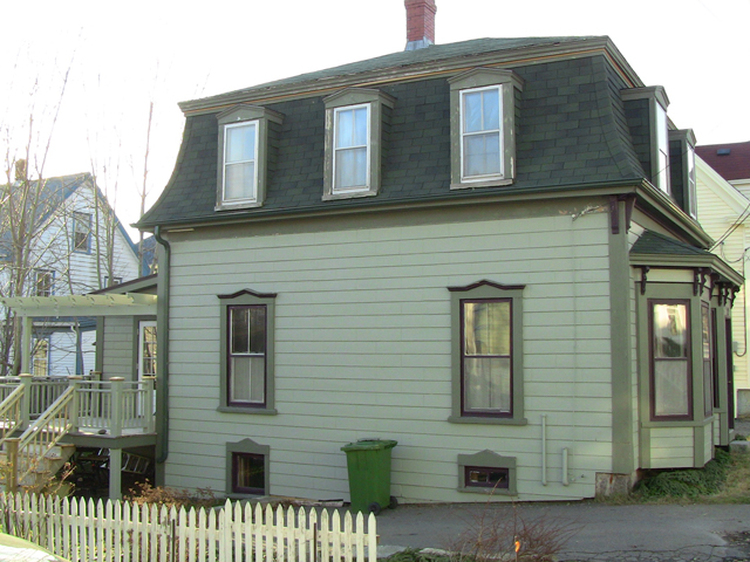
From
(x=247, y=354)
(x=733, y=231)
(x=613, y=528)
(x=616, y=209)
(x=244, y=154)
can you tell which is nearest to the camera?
(x=613, y=528)

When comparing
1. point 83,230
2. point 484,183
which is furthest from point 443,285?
point 83,230

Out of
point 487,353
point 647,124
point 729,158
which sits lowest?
point 487,353

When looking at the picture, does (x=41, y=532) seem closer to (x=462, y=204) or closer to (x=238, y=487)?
(x=238, y=487)

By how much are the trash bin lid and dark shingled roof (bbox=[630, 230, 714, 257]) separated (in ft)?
15.6

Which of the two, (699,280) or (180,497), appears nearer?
(699,280)

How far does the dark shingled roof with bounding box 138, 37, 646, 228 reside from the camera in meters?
11.2

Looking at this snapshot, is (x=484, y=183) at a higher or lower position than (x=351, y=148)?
lower

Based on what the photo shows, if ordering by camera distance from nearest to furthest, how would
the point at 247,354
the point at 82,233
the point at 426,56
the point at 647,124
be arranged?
the point at 647,124, the point at 247,354, the point at 426,56, the point at 82,233

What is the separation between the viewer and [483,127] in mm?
11789

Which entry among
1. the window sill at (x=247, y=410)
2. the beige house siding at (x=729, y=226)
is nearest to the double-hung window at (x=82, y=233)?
the window sill at (x=247, y=410)

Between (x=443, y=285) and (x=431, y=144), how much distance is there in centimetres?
238

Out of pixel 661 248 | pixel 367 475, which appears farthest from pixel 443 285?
pixel 661 248

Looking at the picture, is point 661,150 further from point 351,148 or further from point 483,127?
point 351,148

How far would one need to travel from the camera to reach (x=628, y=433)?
10539 millimetres
